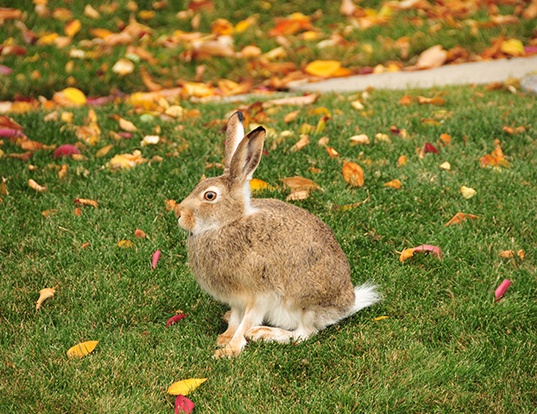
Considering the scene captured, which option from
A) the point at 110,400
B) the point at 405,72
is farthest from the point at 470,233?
the point at 405,72

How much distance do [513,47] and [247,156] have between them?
5667 mm

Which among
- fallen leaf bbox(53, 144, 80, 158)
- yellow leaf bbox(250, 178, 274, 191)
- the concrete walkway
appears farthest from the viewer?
the concrete walkway

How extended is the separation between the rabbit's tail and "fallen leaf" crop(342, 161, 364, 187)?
1.13m

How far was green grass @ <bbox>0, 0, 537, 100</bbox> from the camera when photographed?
7566mm

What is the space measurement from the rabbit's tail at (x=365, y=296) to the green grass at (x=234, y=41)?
421 cm

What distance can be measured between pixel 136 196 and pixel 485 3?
6.29m

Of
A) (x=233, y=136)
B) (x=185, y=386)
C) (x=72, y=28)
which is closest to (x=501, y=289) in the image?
(x=233, y=136)

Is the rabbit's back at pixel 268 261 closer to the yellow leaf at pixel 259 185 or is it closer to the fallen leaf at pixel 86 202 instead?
the yellow leaf at pixel 259 185

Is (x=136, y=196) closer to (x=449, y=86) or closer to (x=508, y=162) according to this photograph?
(x=508, y=162)

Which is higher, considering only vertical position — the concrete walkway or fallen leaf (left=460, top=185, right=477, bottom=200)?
fallen leaf (left=460, top=185, right=477, bottom=200)

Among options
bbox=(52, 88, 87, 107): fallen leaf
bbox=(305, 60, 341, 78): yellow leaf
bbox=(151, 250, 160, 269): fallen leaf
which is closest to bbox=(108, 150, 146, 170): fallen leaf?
bbox=(151, 250, 160, 269): fallen leaf

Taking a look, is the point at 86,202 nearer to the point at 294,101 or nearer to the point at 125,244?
the point at 125,244

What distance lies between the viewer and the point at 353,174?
5.10m

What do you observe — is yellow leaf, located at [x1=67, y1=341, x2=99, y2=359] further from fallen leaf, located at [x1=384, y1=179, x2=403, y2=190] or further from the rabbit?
fallen leaf, located at [x1=384, y1=179, x2=403, y2=190]
